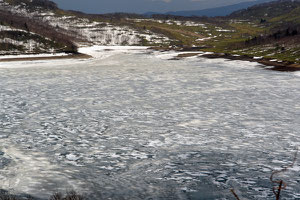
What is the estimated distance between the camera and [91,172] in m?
12.3

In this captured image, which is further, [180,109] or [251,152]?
[180,109]

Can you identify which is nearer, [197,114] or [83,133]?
[83,133]

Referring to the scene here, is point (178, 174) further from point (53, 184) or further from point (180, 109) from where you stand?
point (180, 109)

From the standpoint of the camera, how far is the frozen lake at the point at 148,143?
437 inches

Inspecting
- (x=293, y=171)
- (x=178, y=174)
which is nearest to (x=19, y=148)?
(x=178, y=174)

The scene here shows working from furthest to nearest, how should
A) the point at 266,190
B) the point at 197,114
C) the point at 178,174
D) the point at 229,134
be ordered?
1. the point at 197,114
2. the point at 229,134
3. the point at 178,174
4. the point at 266,190

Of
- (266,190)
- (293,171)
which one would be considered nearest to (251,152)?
(293,171)

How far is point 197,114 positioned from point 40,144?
12.0 metres

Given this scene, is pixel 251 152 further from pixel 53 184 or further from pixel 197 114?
pixel 53 184

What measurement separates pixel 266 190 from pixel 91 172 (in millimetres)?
7240

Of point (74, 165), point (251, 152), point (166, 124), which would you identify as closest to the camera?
point (74, 165)

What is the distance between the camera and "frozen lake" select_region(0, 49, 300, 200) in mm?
11094

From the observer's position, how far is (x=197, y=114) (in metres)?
22.2

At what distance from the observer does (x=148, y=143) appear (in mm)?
16016
